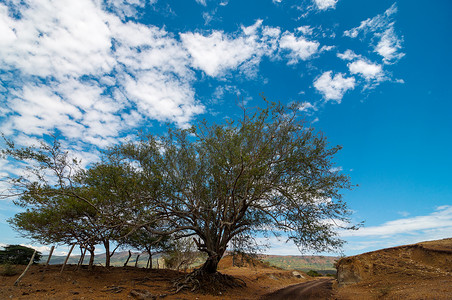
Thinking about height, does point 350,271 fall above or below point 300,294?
above

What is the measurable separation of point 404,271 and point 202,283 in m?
13.5

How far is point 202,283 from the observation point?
53.7ft

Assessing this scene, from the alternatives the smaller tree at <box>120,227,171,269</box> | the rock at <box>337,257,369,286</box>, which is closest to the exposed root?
the smaller tree at <box>120,227,171,269</box>

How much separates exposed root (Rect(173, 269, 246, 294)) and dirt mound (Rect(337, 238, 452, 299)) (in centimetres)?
1003

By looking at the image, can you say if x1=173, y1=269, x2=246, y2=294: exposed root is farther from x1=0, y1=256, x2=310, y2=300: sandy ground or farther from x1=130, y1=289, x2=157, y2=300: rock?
x1=130, y1=289, x2=157, y2=300: rock

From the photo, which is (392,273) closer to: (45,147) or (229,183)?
(229,183)

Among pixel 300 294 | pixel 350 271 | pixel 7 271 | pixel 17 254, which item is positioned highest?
pixel 17 254

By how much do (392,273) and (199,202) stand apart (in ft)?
45.9

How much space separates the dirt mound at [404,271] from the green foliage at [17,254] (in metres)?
29.3

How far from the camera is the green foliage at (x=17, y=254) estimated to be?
72.5 feet

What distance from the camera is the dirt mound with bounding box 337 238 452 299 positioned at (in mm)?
11641

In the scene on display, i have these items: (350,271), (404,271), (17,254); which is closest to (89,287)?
(17,254)

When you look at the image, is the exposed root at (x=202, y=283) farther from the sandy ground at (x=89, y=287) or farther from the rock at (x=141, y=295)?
the rock at (x=141, y=295)

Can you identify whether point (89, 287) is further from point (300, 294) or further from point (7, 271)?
point (300, 294)
